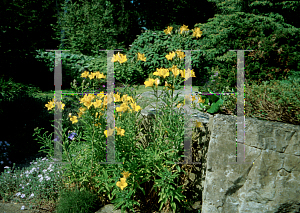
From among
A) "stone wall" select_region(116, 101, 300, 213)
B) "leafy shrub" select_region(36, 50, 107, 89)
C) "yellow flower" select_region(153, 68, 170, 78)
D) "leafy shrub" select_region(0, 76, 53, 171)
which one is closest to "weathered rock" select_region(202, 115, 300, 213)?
"stone wall" select_region(116, 101, 300, 213)

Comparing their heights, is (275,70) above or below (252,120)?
above

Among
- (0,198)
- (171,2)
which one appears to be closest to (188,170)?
(0,198)

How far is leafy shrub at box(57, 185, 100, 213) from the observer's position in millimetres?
2309

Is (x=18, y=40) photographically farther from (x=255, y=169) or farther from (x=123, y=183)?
(x=255, y=169)

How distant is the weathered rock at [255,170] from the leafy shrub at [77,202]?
1.16m

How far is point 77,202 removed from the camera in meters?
2.31

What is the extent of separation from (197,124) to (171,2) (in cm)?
1857

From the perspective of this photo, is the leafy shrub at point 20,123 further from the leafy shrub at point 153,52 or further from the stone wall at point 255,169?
the stone wall at point 255,169

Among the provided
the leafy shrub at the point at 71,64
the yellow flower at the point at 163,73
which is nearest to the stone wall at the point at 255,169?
the yellow flower at the point at 163,73

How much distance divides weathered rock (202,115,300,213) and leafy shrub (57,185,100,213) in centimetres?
116

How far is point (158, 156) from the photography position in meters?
2.22

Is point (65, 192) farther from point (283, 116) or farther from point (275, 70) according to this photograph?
point (275, 70)

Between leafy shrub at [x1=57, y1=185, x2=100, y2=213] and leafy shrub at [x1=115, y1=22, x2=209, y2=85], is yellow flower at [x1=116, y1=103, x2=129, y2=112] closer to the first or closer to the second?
leafy shrub at [x1=57, y1=185, x2=100, y2=213]

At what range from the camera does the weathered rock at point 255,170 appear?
2072 mm
